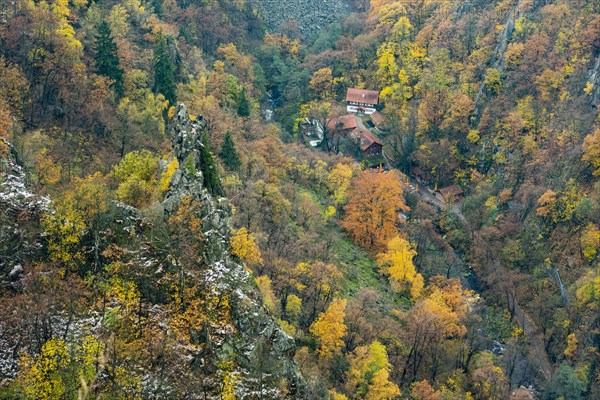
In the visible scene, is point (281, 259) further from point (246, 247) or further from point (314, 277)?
point (246, 247)

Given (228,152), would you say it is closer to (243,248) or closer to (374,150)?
(243,248)

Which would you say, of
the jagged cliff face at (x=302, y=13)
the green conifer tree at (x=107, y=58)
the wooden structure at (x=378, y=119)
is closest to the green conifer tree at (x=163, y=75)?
the green conifer tree at (x=107, y=58)

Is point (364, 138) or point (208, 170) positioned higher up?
point (208, 170)

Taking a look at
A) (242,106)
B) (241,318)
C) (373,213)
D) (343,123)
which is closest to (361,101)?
(343,123)

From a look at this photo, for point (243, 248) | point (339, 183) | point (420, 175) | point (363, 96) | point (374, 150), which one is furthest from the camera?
point (363, 96)

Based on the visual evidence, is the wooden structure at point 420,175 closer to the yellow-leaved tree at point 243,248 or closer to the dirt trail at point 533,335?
the dirt trail at point 533,335

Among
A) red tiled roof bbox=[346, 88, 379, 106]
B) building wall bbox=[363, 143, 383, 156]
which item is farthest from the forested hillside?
red tiled roof bbox=[346, 88, 379, 106]

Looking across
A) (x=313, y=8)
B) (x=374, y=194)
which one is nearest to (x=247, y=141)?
(x=374, y=194)
